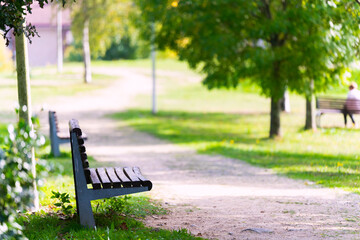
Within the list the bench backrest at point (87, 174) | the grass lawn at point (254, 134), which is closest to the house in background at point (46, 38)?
the grass lawn at point (254, 134)

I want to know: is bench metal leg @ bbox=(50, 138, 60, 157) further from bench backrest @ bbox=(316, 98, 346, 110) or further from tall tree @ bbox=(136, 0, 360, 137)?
bench backrest @ bbox=(316, 98, 346, 110)

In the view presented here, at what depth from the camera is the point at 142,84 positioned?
36750mm

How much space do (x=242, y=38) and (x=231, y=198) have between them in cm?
801

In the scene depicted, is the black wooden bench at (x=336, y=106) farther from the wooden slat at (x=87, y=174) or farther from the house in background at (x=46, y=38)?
the house in background at (x=46, y=38)

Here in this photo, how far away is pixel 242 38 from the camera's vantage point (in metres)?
15.6

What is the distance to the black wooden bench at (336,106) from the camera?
1852 centimetres

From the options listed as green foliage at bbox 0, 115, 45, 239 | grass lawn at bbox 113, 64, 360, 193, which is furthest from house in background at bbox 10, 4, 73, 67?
green foliage at bbox 0, 115, 45, 239

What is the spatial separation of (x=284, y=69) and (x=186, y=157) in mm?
3886

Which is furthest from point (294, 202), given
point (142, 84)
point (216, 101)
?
point (142, 84)

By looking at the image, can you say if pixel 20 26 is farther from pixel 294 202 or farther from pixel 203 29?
pixel 203 29

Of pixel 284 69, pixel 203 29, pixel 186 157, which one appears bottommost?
pixel 186 157

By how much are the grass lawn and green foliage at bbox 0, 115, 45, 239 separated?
19.8ft

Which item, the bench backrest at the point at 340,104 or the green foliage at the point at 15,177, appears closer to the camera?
the green foliage at the point at 15,177

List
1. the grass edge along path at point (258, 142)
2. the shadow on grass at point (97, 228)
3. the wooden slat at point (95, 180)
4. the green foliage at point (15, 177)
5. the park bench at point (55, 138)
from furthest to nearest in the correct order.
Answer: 1. the park bench at point (55, 138)
2. the grass edge along path at point (258, 142)
3. the wooden slat at point (95, 180)
4. the shadow on grass at point (97, 228)
5. the green foliage at point (15, 177)
